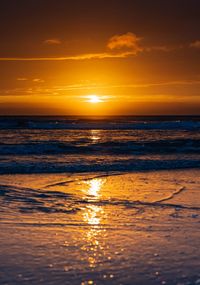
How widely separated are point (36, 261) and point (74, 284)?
2.56ft

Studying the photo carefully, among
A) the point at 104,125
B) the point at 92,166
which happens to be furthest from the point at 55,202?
the point at 104,125

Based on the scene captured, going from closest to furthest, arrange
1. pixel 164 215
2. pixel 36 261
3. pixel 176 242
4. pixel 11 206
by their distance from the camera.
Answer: pixel 36 261, pixel 176 242, pixel 164 215, pixel 11 206

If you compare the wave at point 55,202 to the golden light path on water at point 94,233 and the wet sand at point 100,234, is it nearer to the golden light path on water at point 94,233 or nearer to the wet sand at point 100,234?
the wet sand at point 100,234

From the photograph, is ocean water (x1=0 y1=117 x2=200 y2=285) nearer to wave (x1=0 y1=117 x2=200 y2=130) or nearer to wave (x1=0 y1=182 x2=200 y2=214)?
wave (x1=0 y1=182 x2=200 y2=214)

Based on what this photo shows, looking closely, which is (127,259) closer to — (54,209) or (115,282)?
(115,282)

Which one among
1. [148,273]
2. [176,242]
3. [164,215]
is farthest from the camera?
[164,215]

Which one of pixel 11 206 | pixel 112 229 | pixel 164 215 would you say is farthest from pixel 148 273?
pixel 11 206

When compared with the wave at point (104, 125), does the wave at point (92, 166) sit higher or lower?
lower

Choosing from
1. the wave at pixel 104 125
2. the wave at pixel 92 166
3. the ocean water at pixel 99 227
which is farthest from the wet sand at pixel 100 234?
the wave at pixel 104 125

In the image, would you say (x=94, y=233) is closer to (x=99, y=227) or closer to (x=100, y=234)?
(x=100, y=234)

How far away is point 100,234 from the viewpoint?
21.1 ft

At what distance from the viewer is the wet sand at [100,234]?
16.0 ft

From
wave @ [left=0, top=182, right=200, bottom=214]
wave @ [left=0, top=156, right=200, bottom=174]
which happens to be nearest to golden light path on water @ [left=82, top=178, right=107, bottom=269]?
wave @ [left=0, top=182, right=200, bottom=214]

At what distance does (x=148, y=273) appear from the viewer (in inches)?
193
